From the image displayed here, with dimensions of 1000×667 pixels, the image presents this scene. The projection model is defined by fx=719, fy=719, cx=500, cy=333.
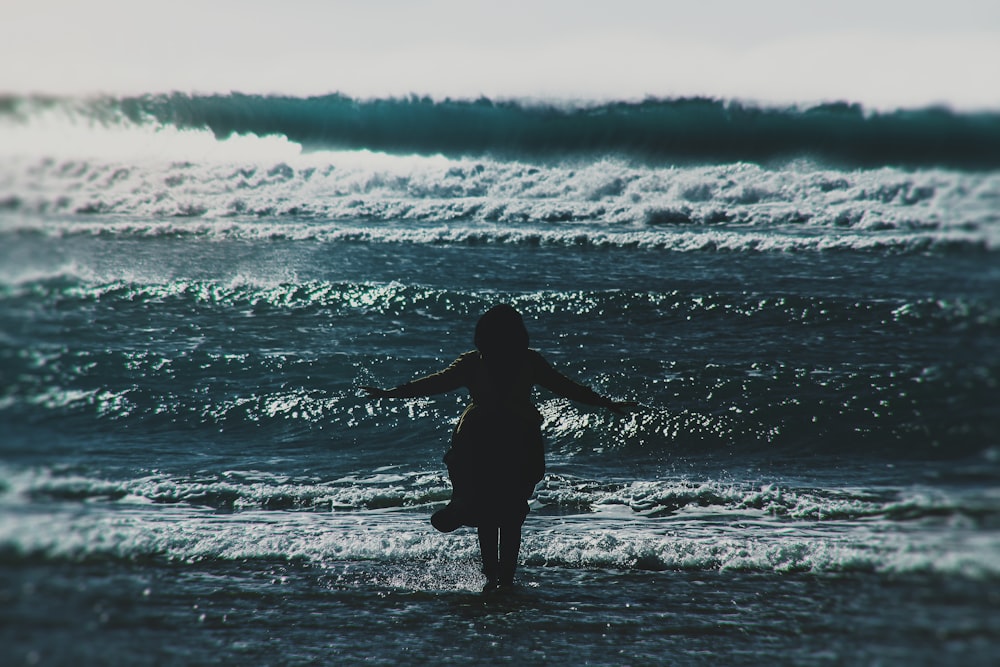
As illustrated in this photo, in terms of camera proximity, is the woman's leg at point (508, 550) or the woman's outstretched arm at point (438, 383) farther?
the woman's leg at point (508, 550)

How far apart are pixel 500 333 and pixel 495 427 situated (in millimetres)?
453

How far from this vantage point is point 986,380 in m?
2.02

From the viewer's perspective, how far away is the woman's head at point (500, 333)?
3273 millimetres

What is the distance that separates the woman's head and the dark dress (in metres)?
0.04

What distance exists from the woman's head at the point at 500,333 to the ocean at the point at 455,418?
123 cm

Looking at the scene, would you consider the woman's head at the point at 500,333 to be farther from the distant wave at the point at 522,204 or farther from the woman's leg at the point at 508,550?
the distant wave at the point at 522,204

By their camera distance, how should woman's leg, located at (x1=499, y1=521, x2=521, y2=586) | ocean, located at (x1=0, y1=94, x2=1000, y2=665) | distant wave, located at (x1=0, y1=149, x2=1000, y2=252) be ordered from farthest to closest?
distant wave, located at (x1=0, y1=149, x2=1000, y2=252)
woman's leg, located at (x1=499, y1=521, x2=521, y2=586)
ocean, located at (x1=0, y1=94, x2=1000, y2=665)

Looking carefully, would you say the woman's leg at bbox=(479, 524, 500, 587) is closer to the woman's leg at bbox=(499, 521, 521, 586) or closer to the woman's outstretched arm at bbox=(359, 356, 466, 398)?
the woman's leg at bbox=(499, 521, 521, 586)

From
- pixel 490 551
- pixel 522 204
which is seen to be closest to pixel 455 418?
pixel 490 551

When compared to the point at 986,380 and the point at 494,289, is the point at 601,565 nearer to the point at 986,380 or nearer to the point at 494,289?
the point at 986,380

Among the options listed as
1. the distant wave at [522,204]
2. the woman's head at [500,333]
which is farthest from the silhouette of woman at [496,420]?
the distant wave at [522,204]

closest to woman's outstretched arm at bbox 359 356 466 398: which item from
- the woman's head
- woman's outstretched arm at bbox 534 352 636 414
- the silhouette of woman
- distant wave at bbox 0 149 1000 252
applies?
the silhouette of woman

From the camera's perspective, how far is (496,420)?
338cm

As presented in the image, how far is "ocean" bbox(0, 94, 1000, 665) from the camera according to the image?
2248mm
